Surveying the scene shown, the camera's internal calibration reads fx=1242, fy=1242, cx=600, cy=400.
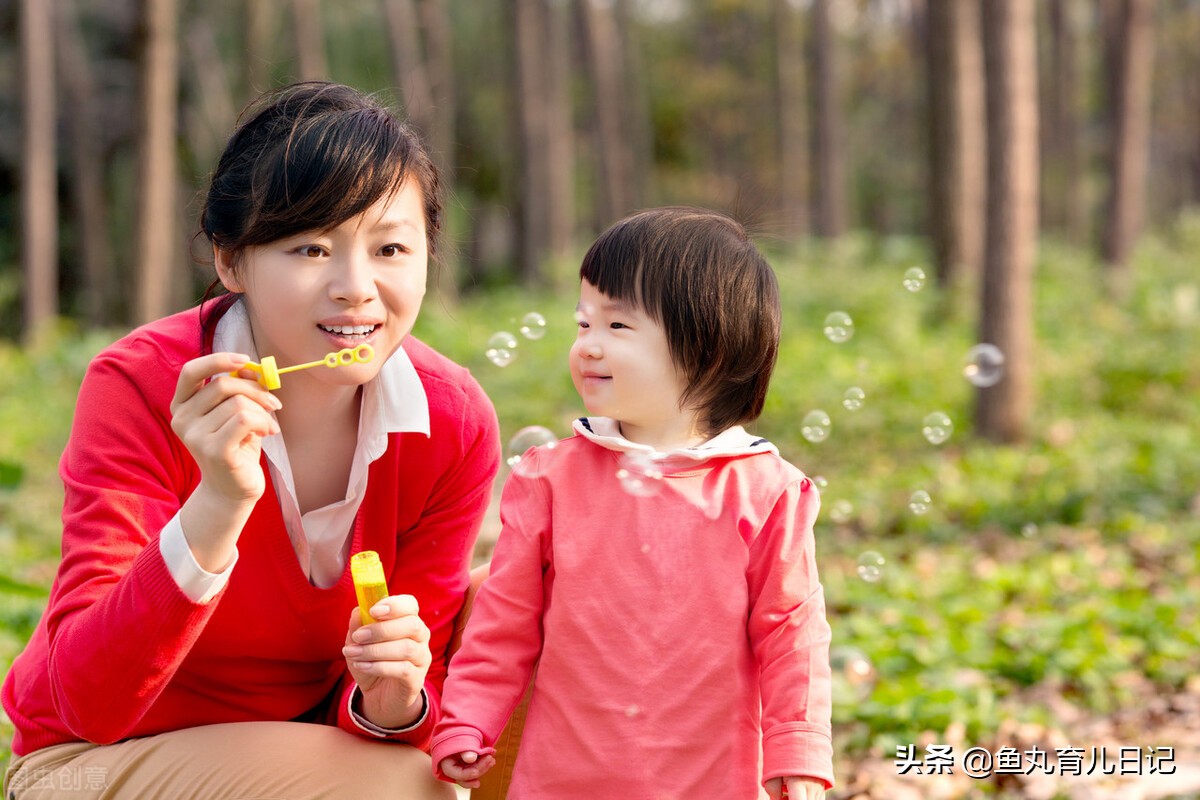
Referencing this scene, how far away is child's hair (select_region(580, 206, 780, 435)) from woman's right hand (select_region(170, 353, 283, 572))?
22.3 inches

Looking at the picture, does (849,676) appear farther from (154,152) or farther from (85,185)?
(85,185)

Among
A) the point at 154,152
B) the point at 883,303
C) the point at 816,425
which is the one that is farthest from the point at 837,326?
the point at 883,303

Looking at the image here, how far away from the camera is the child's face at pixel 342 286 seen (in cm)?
185

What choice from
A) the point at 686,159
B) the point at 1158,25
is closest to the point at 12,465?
the point at 686,159

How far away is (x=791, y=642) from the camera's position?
183cm

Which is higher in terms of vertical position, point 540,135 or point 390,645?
point 390,645

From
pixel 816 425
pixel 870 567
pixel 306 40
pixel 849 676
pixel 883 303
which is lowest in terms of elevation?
pixel 883 303

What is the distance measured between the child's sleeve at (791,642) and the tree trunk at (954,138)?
9.79 m

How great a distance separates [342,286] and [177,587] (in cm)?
49

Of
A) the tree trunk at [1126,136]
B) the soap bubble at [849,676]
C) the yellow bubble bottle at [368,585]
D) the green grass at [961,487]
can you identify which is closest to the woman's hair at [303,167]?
the yellow bubble bottle at [368,585]

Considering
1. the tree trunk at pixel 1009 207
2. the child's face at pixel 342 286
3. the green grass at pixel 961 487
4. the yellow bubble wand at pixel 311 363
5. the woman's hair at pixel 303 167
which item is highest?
the woman's hair at pixel 303 167

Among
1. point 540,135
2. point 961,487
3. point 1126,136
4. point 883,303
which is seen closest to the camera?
point 961,487

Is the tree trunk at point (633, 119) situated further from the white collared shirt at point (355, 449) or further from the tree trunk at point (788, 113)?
the white collared shirt at point (355, 449)

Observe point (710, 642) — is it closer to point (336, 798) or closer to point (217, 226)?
point (336, 798)
